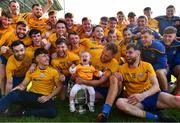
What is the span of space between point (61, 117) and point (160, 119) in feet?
5.78

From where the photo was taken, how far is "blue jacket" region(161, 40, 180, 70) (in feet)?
23.4

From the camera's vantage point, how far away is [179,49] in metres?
7.23

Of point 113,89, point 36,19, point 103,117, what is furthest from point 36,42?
point 103,117

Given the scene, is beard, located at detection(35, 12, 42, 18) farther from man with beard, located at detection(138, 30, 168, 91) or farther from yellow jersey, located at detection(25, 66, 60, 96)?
man with beard, located at detection(138, 30, 168, 91)

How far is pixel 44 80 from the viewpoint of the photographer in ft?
20.7

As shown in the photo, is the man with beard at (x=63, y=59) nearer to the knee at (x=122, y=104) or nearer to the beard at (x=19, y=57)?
the beard at (x=19, y=57)

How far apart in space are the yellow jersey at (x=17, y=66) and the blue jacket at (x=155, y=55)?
2335 mm

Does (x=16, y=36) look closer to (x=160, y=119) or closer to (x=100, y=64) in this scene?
(x=100, y=64)

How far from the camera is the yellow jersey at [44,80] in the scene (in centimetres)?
632

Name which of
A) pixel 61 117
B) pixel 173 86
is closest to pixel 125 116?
pixel 61 117

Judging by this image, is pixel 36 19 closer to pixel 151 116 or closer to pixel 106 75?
pixel 106 75

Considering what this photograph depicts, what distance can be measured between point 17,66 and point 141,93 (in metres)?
2.58

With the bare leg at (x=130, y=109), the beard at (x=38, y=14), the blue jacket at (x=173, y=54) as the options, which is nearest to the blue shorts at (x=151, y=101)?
the bare leg at (x=130, y=109)

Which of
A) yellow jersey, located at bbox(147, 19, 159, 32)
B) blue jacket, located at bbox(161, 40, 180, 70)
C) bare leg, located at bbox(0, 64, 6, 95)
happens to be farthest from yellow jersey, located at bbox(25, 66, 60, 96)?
yellow jersey, located at bbox(147, 19, 159, 32)
